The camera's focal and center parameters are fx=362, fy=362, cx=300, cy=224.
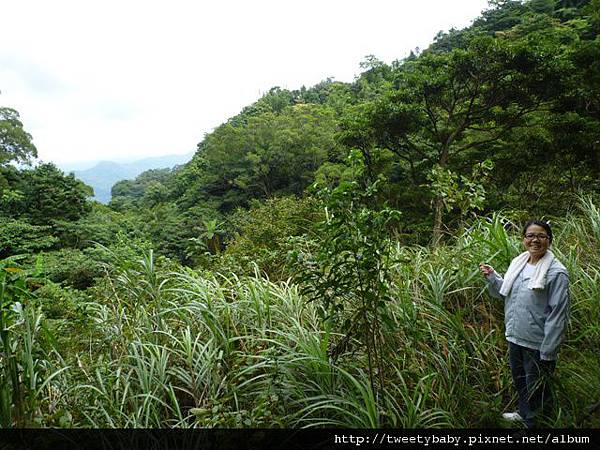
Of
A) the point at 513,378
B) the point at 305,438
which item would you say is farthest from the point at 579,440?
the point at 305,438

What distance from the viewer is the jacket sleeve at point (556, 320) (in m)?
1.69

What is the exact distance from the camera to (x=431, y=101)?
7777 millimetres

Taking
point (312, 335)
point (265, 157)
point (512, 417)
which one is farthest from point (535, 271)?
point (265, 157)

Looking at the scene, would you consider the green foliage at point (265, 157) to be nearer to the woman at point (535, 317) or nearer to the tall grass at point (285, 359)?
the tall grass at point (285, 359)

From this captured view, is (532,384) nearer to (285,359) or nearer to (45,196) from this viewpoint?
(285,359)

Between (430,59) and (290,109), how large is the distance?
21547 millimetres

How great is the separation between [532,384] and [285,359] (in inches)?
49.5

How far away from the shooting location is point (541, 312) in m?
1.80

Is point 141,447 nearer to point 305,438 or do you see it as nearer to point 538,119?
point 305,438

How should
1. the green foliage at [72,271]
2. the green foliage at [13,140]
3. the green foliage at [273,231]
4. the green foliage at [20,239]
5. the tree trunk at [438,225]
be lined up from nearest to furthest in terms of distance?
the tree trunk at [438,225] < the green foliage at [273,231] < the green foliage at [72,271] < the green foliage at [20,239] < the green foliage at [13,140]

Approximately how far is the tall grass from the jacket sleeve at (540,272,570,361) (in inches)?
11.4

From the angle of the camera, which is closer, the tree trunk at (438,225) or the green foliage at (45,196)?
the tree trunk at (438,225)

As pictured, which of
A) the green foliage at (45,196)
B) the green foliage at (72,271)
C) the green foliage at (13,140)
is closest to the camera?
the green foliage at (72,271)

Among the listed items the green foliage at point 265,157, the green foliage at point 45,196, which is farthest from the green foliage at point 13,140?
the green foliage at point 265,157
